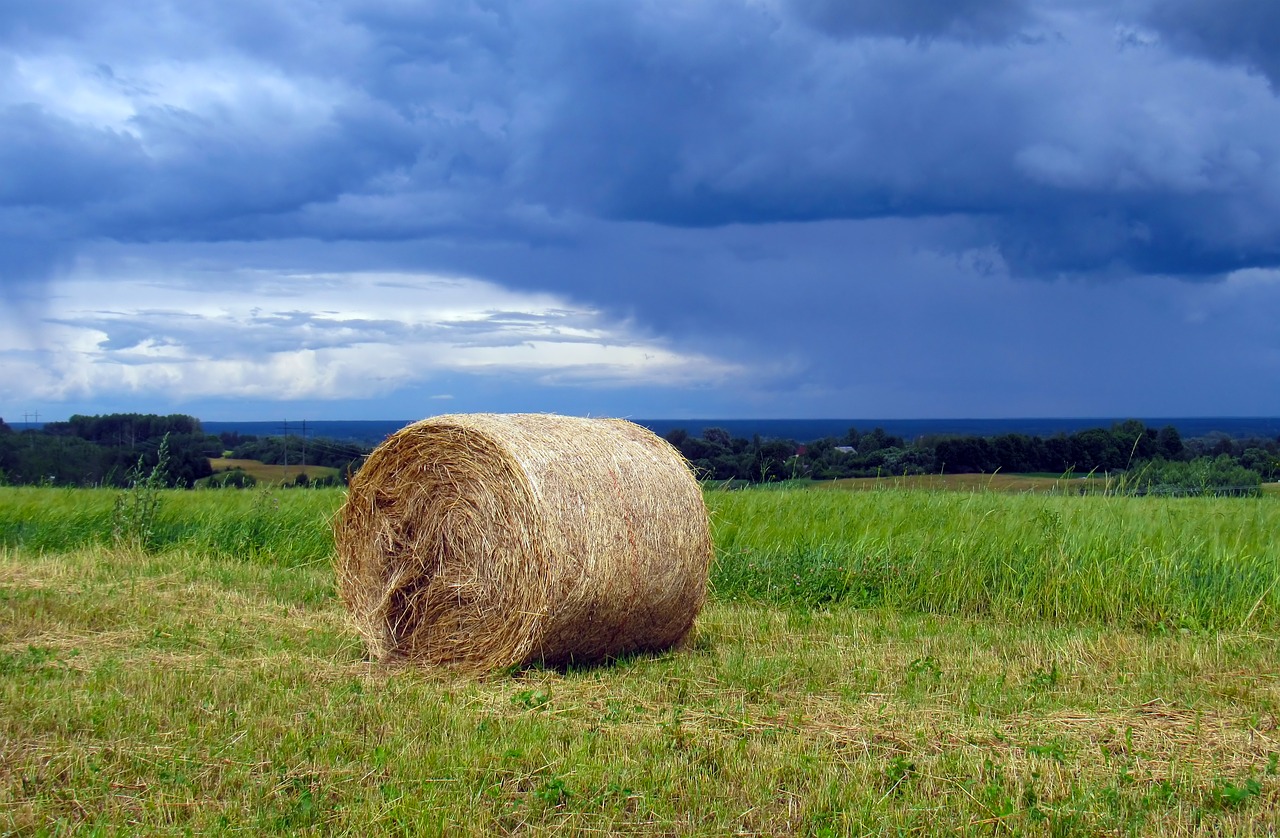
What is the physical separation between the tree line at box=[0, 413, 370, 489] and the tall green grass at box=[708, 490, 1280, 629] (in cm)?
999

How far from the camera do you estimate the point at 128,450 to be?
24.5m

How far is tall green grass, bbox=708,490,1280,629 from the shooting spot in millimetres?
9906

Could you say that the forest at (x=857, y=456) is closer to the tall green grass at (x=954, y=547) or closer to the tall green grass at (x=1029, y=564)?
the tall green grass at (x=954, y=547)

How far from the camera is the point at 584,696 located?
6953 mm

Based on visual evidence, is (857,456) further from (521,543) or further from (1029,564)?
(521,543)

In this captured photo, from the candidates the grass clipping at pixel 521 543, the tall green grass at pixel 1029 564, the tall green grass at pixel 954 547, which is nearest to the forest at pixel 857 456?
the tall green grass at pixel 954 547

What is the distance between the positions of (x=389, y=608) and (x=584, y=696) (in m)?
2.44

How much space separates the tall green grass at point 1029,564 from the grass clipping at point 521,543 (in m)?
2.83

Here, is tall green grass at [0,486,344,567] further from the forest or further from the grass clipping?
the grass clipping

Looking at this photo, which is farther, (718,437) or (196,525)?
(718,437)

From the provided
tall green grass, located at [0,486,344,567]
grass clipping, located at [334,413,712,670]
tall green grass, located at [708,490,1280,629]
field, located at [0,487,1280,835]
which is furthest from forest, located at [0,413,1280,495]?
grass clipping, located at [334,413,712,670]

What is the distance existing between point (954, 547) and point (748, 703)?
5064 millimetres

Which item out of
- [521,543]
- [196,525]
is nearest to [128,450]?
[196,525]

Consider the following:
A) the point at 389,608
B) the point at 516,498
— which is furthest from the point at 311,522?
the point at 516,498
